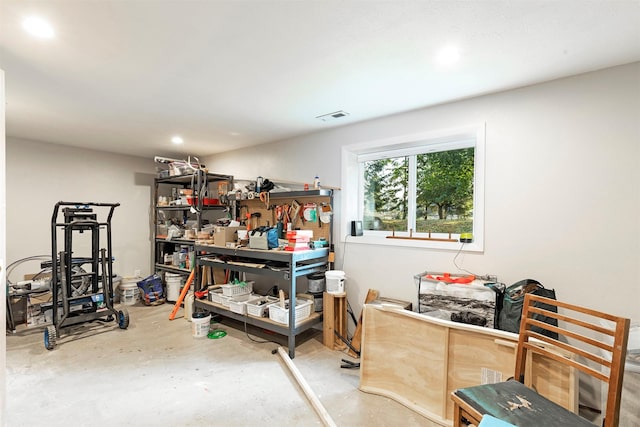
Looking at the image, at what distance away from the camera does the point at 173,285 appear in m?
4.39

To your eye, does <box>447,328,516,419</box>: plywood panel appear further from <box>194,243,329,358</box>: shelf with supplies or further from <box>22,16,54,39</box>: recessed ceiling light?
<box>22,16,54,39</box>: recessed ceiling light

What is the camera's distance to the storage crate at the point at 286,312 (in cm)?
281

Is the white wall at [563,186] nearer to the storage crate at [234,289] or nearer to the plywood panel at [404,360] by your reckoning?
the plywood panel at [404,360]

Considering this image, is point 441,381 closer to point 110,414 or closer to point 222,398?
point 222,398

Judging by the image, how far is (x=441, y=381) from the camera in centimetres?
197

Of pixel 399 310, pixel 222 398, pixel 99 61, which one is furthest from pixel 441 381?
pixel 99 61

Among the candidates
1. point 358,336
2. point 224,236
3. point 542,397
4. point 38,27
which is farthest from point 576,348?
point 38,27

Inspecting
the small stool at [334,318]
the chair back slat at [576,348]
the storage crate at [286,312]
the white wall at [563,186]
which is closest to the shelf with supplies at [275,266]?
the storage crate at [286,312]

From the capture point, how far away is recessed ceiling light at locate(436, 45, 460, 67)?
172 cm

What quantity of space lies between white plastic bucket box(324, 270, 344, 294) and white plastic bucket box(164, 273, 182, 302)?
104 inches

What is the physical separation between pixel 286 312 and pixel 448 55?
8.03ft

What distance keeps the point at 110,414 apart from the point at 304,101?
271cm

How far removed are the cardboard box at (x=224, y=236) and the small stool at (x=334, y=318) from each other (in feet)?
4.36

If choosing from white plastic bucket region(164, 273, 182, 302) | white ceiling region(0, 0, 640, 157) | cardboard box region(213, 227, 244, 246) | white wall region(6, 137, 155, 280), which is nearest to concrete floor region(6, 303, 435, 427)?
cardboard box region(213, 227, 244, 246)
